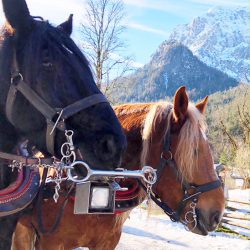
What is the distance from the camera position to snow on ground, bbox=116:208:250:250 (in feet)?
21.1

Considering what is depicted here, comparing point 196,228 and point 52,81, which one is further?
point 196,228

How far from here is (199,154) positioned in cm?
267

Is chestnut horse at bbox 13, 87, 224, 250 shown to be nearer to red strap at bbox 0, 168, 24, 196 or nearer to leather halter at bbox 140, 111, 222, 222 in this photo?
leather halter at bbox 140, 111, 222, 222

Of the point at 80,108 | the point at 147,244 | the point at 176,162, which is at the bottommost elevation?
the point at 147,244

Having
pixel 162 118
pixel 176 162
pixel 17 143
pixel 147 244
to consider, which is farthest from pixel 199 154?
pixel 147 244

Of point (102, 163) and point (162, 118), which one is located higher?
point (162, 118)

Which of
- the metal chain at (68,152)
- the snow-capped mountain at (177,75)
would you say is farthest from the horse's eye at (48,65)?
the snow-capped mountain at (177,75)

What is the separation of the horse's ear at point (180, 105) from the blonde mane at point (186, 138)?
4cm

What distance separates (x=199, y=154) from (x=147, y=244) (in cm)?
422

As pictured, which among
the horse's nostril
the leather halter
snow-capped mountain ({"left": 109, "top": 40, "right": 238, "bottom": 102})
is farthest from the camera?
snow-capped mountain ({"left": 109, "top": 40, "right": 238, "bottom": 102})

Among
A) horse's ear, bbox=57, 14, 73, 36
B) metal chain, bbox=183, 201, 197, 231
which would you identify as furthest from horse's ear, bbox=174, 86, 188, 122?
horse's ear, bbox=57, 14, 73, 36

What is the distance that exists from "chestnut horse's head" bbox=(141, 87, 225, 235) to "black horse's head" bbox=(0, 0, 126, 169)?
1077 millimetres

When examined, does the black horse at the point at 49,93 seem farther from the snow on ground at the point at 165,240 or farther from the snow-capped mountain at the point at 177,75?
the snow-capped mountain at the point at 177,75

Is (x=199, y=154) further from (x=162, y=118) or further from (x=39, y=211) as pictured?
(x=39, y=211)
